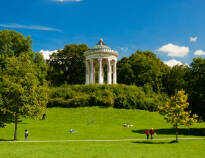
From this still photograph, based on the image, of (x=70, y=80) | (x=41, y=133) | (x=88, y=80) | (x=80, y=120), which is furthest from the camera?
(x=70, y=80)

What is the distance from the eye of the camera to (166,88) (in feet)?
236

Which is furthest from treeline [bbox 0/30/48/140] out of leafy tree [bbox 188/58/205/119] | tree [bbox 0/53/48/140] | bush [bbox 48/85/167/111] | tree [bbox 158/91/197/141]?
leafy tree [bbox 188/58/205/119]

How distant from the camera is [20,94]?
93.7ft

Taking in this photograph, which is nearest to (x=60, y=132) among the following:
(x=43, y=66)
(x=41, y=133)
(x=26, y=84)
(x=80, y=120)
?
(x=41, y=133)

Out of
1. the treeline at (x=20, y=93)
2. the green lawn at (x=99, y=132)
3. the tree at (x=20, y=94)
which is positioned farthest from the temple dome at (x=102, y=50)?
the tree at (x=20, y=94)

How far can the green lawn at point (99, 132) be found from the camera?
19.0 m

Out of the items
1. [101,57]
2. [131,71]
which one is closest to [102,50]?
[101,57]

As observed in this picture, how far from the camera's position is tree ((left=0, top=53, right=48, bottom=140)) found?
28203 millimetres

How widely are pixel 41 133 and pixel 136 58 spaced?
Result: 46869 mm

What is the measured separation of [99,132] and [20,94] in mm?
11621

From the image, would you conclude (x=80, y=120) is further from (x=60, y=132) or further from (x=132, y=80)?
(x=132, y=80)

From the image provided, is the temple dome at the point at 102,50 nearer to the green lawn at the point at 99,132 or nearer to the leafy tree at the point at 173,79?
the green lawn at the point at 99,132

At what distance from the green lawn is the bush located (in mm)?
2306

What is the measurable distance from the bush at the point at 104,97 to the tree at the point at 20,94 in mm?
22443
